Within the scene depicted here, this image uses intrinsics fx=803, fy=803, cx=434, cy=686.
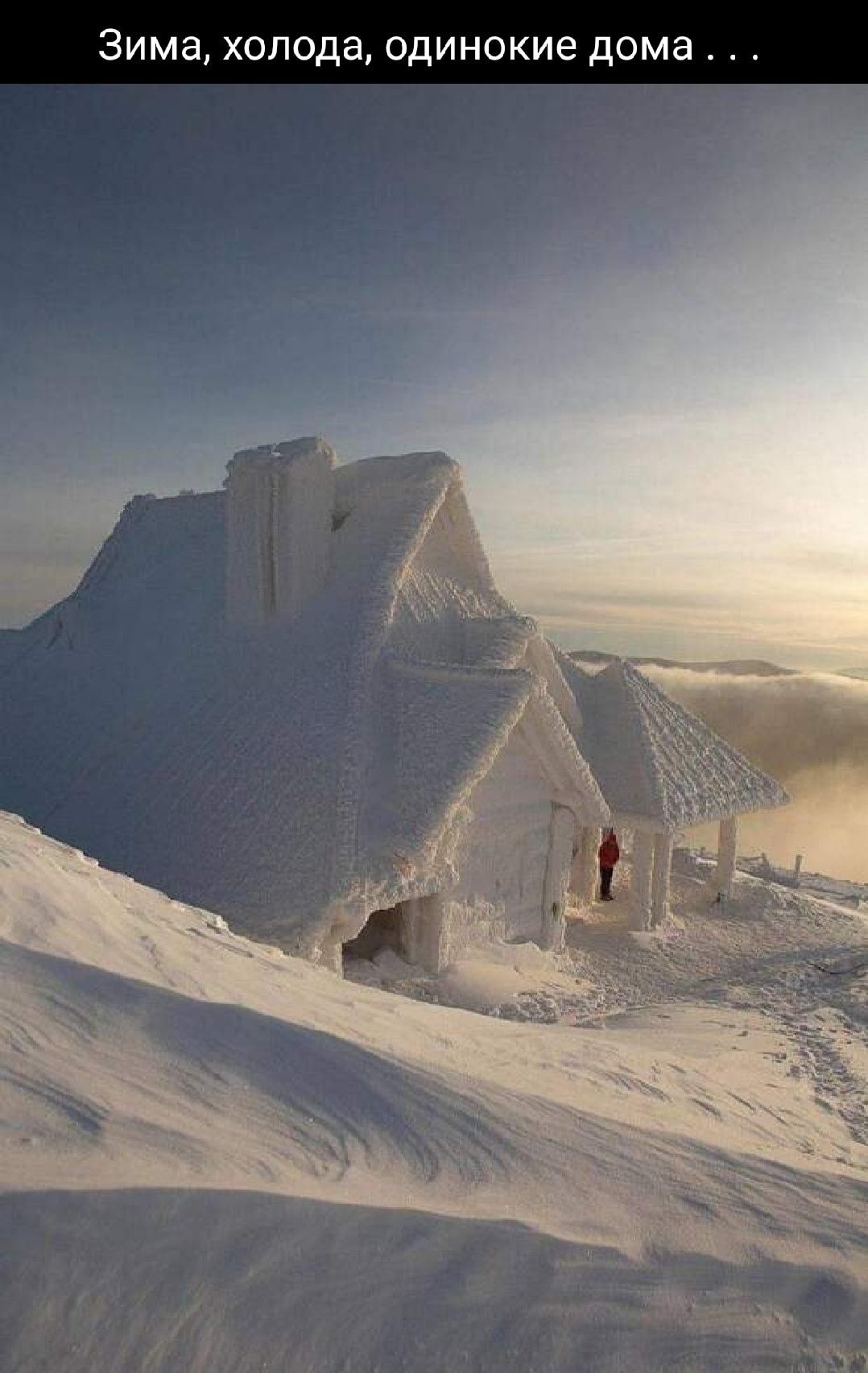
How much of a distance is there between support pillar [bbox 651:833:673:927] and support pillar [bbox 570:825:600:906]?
4.68ft

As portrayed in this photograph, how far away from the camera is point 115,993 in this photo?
3885mm

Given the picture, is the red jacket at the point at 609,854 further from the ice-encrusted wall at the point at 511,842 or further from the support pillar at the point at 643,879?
the ice-encrusted wall at the point at 511,842

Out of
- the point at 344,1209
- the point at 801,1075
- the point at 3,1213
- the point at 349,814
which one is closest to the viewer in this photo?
the point at 3,1213

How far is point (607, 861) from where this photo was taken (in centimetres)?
1673

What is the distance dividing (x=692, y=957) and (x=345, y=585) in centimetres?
875

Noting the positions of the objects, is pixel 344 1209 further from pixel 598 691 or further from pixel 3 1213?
pixel 598 691

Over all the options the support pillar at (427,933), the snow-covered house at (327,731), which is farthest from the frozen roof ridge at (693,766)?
the support pillar at (427,933)

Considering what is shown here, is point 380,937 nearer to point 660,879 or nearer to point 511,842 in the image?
point 511,842

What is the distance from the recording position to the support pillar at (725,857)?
54.2ft

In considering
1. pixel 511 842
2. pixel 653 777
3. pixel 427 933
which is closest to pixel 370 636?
pixel 511 842

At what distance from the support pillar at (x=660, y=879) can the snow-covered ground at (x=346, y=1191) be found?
9427 mm

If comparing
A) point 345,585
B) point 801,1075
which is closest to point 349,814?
point 345,585

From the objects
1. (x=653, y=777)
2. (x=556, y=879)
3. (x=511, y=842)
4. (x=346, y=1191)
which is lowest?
(x=556, y=879)

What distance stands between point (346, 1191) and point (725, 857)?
1522cm
